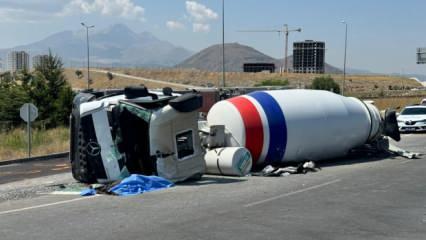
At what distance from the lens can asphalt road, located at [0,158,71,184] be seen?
18275 millimetres

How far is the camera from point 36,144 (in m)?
27.9

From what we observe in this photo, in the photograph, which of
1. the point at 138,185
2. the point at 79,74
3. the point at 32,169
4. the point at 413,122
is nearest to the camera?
the point at 138,185

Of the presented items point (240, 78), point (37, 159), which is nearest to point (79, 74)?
point (240, 78)

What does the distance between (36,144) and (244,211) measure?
60.6 ft

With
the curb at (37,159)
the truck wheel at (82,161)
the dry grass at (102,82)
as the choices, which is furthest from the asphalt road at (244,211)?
the dry grass at (102,82)

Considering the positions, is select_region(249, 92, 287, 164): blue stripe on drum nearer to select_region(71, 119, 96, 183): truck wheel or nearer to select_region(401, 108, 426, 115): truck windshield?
select_region(71, 119, 96, 183): truck wheel

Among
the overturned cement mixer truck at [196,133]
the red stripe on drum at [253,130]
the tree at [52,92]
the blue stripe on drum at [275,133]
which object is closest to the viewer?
the overturned cement mixer truck at [196,133]

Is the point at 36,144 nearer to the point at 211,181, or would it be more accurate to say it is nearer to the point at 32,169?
the point at 32,169

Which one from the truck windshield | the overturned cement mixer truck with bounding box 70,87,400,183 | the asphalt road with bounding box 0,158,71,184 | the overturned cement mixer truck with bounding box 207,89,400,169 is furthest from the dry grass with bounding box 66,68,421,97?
the overturned cement mixer truck with bounding box 70,87,400,183

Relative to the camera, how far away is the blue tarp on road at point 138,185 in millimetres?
13805

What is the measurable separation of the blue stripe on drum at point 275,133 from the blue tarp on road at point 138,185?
3.85 metres

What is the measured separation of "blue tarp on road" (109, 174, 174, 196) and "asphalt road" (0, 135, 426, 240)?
39cm

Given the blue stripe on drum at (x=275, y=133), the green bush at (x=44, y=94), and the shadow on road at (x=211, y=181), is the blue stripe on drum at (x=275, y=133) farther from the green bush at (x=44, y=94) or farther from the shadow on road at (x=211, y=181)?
the green bush at (x=44, y=94)

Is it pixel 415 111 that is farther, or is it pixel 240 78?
pixel 240 78
